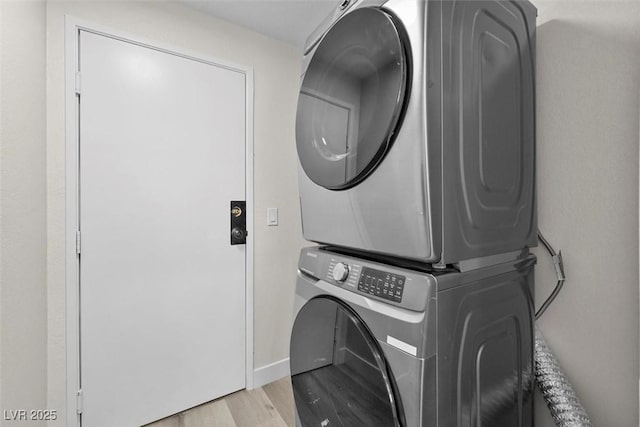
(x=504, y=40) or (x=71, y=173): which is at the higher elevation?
(x=504, y=40)

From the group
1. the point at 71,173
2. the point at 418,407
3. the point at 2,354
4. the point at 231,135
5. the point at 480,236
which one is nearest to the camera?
the point at 418,407

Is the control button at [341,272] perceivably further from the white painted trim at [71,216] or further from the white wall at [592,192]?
the white painted trim at [71,216]

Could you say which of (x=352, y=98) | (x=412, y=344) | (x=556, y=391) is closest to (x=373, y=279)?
(x=412, y=344)

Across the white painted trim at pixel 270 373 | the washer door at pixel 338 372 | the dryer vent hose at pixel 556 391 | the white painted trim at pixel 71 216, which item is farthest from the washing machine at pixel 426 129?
the white painted trim at pixel 270 373

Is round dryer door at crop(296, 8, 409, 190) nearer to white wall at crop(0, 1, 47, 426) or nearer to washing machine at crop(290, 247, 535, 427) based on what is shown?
washing machine at crop(290, 247, 535, 427)

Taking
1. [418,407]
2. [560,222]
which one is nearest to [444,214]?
[418,407]

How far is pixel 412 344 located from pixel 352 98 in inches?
27.3

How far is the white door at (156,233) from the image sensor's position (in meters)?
1.58

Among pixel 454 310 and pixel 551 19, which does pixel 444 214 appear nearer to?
pixel 454 310

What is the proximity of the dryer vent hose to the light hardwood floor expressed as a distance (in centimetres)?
138

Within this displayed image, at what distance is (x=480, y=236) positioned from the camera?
0.79 meters

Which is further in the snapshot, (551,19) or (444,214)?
(551,19)

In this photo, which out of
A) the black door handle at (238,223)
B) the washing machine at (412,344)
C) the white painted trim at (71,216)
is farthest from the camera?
the black door handle at (238,223)

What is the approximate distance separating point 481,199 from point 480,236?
0.10 meters
